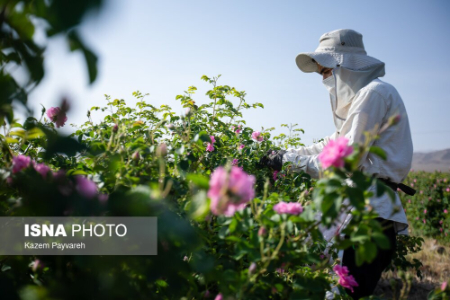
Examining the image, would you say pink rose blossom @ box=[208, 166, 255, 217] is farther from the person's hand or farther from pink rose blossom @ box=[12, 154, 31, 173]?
the person's hand

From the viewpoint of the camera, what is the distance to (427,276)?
14.7 feet

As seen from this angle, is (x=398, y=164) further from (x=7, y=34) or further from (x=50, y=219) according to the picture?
(x=7, y=34)

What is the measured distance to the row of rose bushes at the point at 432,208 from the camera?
6.35 m

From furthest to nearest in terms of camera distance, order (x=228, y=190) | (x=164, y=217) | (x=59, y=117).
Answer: (x=59, y=117), (x=164, y=217), (x=228, y=190)

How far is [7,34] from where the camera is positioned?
0.72m

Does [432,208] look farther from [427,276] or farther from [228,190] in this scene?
[228,190]

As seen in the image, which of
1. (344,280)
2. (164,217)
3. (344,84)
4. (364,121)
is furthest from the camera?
(344,84)

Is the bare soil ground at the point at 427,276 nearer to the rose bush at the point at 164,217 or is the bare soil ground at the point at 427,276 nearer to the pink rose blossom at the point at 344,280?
the pink rose blossom at the point at 344,280

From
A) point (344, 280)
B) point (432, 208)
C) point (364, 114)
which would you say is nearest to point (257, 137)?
point (364, 114)

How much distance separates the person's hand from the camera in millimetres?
2434

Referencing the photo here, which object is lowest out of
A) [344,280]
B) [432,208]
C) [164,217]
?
[432,208]

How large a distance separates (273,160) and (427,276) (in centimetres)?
322

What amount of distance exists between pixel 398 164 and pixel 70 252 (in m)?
1.80

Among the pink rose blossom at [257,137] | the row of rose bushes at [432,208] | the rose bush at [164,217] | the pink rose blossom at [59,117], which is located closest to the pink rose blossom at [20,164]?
the rose bush at [164,217]
